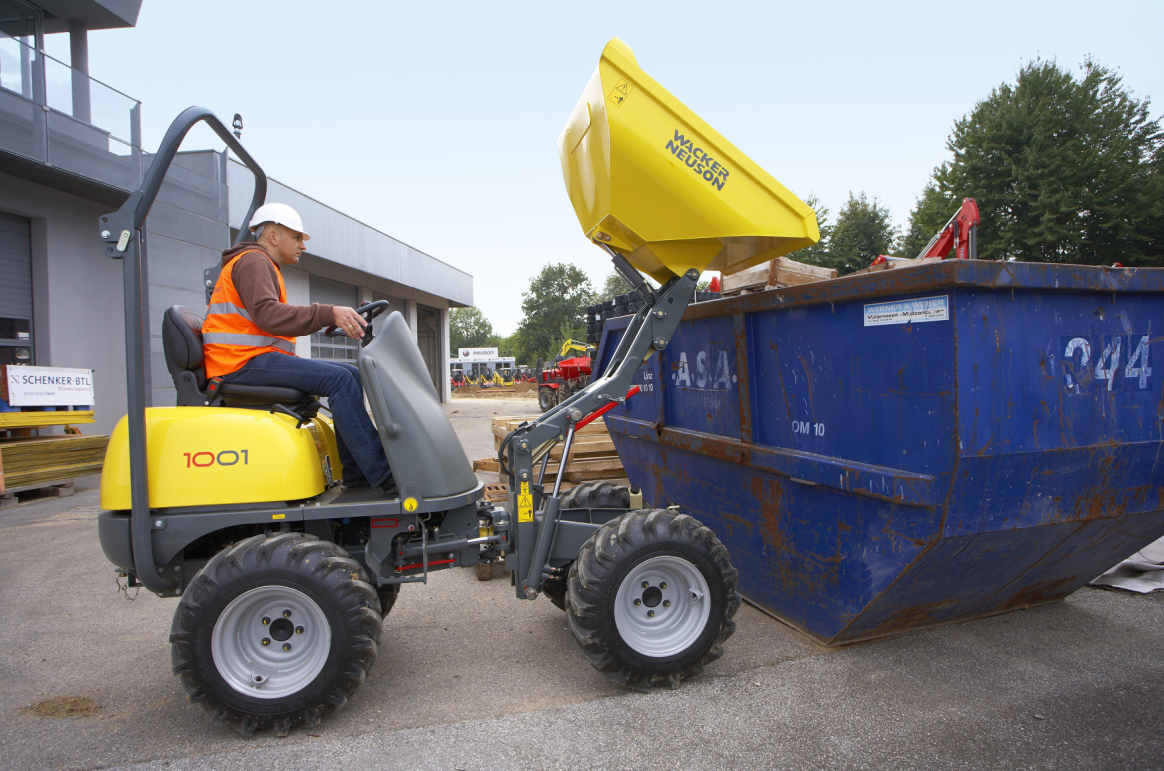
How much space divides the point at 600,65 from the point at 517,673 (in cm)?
306

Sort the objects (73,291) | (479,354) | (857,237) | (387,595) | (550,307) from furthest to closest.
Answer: (550,307) → (479,354) → (857,237) → (73,291) → (387,595)

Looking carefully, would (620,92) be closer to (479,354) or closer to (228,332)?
(228,332)

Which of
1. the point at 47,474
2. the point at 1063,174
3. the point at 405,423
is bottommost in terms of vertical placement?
the point at 47,474

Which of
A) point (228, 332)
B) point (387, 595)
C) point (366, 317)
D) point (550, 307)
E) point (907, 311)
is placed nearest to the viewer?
point (907, 311)

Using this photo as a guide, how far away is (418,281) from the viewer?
26406 millimetres

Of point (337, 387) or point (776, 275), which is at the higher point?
point (776, 275)

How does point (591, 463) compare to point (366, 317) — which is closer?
point (366, 317)

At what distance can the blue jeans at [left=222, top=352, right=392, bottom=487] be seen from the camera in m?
3.32

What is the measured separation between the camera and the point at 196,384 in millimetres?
3352

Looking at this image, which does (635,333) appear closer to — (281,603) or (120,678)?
(281,603)

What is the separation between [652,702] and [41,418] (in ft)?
31.6

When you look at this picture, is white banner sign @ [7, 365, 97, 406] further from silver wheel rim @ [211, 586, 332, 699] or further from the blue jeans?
silver wheel rim @ [211, 586, 332, 699]

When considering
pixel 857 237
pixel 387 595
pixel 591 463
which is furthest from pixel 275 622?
pixel 857 237

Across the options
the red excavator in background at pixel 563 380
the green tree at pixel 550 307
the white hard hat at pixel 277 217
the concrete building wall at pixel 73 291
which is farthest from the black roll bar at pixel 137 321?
the green tree at pixel 550 307
